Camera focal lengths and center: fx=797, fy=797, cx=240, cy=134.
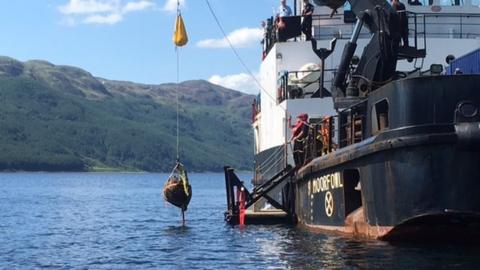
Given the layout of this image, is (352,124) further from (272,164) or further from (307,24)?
(272,164)

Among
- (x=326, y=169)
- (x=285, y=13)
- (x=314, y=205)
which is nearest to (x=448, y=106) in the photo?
(x=326, y=169)

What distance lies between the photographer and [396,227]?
1428 cm

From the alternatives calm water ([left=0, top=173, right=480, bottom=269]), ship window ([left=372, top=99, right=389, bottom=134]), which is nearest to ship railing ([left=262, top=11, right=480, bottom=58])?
calm water ([left=0, top=173, right=480, bottom=269])

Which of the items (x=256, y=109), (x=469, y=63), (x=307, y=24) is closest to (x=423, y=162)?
(x=469, y=63)

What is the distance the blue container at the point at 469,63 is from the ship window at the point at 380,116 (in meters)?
2.50

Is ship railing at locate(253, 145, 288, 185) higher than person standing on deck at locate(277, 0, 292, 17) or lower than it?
lower

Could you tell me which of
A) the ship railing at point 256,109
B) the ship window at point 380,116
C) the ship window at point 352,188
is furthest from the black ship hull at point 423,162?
the ship railing at point 256,109

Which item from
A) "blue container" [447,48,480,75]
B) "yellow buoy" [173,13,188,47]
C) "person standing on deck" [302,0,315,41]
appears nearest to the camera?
"blue container" [447,48,480,75]

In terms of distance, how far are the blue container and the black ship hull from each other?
2.45 meters

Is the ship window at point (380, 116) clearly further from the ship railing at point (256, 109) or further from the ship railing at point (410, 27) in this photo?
the ship railing at point (256, 109)

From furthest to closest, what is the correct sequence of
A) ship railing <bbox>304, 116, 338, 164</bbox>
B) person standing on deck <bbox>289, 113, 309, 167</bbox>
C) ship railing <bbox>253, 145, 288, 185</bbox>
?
ship railing <bbox>253, 145, 288, 185</bbox> → person standing on deck <bbox>289, 113, 309, 167</bbox> → ship railing <bbox>304, 116, 338, 164</bbox>

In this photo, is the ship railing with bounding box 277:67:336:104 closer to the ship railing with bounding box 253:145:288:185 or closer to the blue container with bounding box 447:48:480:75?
the ship railing with bounding box 253:145:288:185

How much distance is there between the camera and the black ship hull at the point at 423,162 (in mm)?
13258

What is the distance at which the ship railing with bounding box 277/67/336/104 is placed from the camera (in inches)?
904
